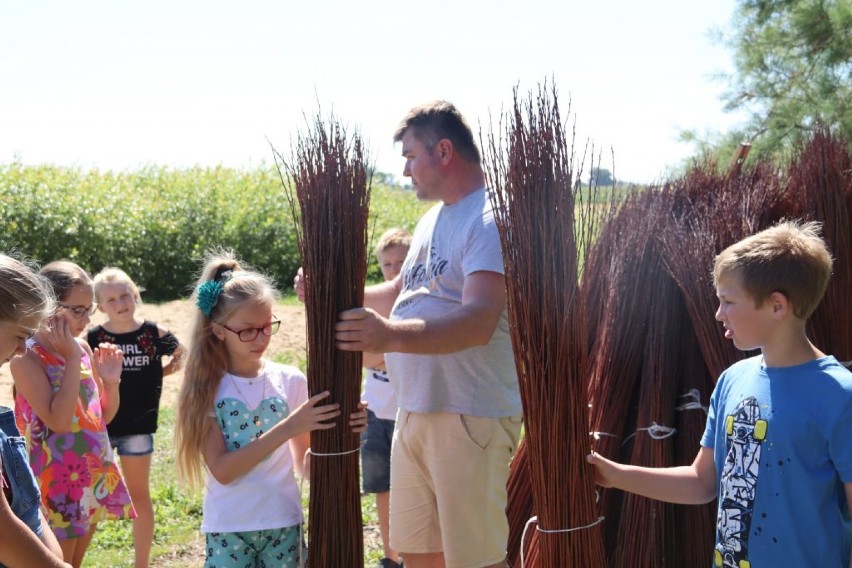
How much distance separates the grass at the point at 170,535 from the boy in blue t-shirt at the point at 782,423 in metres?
2.37

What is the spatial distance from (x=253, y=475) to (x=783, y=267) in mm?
1587

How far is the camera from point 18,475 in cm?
187

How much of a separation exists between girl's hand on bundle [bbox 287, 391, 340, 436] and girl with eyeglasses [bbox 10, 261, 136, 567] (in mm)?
1014

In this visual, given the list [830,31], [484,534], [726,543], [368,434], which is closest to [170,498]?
[368,434]

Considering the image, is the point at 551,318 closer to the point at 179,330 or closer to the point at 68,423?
the point at 68,423

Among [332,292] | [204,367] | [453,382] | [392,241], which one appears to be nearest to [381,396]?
[392,241]

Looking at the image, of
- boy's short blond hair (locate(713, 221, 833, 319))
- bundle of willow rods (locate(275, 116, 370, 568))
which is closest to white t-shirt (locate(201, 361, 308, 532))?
bundle of willow rods (locate(275, 116, 370, 568))

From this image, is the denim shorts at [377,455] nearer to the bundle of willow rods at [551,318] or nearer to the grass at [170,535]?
the grass at [170,535]

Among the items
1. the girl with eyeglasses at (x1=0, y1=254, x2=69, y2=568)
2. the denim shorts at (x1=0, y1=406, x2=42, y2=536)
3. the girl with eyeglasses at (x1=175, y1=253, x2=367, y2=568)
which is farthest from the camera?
the girl with eyeglasses at (x1=175, y1=253, x2=367, y2=568)

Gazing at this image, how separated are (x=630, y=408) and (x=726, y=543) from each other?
1.36 metres

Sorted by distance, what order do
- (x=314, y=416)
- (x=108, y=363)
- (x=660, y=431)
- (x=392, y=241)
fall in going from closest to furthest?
(x=314, y=416)
(x=660, y=431)
(x=108, y=363)
(x=392, y=241)

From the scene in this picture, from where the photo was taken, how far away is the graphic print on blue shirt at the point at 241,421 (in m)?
2.64

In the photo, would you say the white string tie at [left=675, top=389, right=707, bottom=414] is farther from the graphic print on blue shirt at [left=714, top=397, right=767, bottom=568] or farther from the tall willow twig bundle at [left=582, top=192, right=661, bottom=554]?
the graphic print on blue shirt at [left=714, top=397, right=767, bottom=568]

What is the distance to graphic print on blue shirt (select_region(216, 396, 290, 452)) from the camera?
2.64 metres
